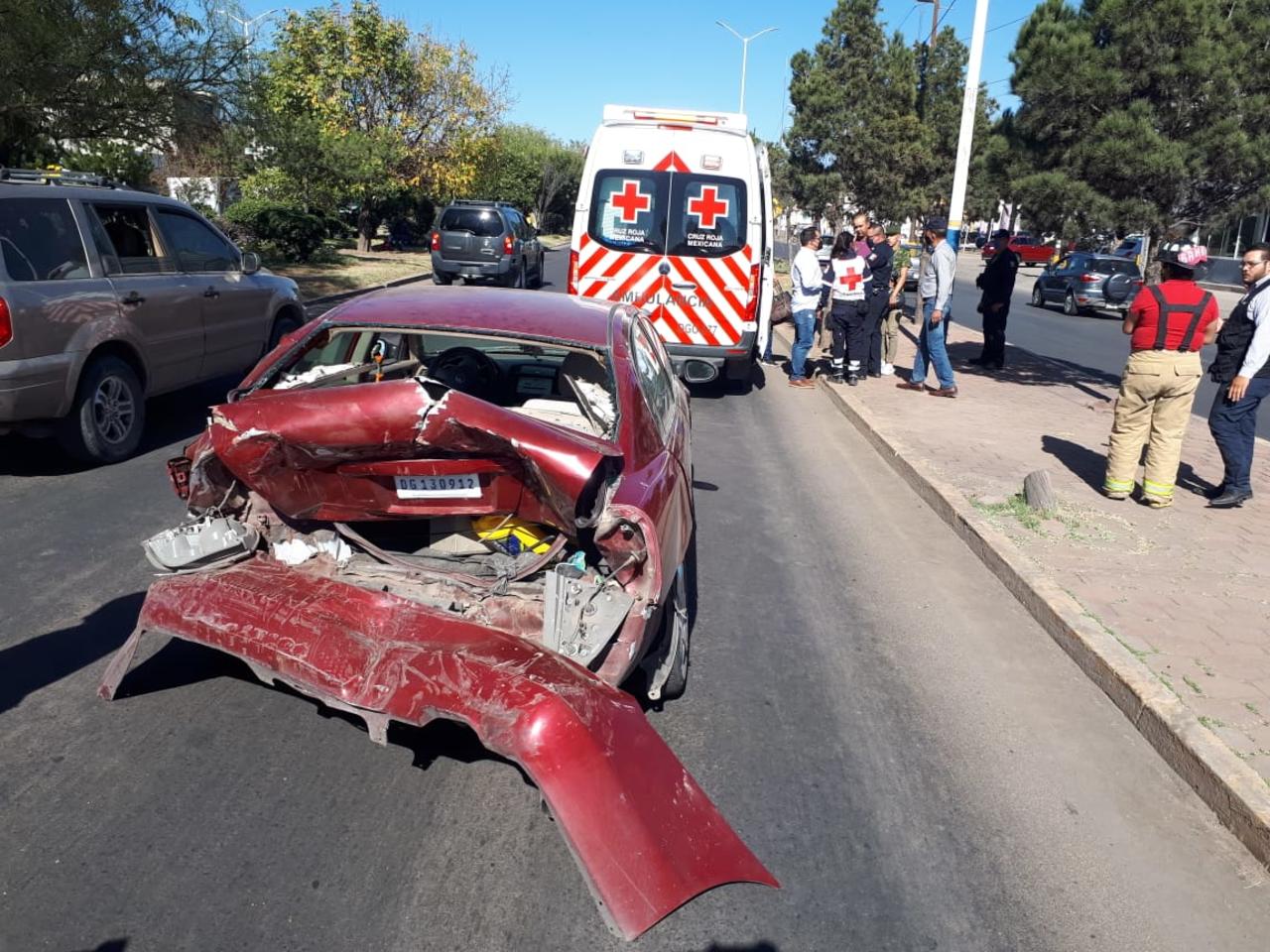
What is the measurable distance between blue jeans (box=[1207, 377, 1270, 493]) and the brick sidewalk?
0.28 meters

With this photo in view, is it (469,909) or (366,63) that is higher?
(366,63)

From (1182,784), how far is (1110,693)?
681mm

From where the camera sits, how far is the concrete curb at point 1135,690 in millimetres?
3535

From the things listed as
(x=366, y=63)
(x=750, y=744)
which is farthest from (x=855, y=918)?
(x=366, y=63)

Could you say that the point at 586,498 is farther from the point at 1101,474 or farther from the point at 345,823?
the point at 1101,474

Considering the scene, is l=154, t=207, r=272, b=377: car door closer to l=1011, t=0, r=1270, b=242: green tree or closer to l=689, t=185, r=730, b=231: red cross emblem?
l=689, t=185, r=730, b=231: red cross emblem

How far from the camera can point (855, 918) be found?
9.77 feet

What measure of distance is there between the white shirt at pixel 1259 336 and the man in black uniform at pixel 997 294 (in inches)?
232

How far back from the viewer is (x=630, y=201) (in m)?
10.7

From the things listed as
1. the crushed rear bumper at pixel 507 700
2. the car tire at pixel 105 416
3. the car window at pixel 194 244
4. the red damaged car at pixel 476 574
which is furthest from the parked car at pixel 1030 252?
the crushed rear bumper at pixel 507 700

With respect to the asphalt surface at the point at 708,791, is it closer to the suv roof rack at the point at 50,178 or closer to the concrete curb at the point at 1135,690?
the concrete curb at the point at 1135,690

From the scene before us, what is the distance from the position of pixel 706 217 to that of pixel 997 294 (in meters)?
4.63

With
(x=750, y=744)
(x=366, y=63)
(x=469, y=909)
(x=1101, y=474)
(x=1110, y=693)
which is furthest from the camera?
(x=366, y=63)

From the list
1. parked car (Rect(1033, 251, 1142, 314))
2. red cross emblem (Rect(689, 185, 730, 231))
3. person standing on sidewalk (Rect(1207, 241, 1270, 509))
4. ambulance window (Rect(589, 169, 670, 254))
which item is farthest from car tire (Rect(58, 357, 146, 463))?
parked car (Rect(1033, 251, 1142, 314))
